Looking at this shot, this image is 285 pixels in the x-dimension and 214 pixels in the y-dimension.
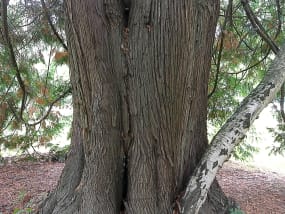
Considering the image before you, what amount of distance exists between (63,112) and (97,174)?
156 inches

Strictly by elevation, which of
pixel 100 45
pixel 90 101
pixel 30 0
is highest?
pixel 30 0

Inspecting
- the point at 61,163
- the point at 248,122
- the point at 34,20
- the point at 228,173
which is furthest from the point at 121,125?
the point at 61,163

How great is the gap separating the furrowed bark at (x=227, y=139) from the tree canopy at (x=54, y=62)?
57.3 inches

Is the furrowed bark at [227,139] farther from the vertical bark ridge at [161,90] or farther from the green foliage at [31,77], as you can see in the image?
the green foliage at [31,77]

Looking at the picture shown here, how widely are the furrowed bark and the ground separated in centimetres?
132

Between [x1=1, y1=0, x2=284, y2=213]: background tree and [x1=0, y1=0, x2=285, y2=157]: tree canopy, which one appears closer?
[x1=1, y1=0, x2=284, y2=213]: background tree

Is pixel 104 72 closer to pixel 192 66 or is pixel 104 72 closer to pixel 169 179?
pixel 192 66

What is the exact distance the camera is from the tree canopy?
14.4ft

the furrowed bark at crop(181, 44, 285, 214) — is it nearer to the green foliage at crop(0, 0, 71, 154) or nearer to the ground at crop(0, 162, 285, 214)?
the ground at crop(0, 162, 285, 214)

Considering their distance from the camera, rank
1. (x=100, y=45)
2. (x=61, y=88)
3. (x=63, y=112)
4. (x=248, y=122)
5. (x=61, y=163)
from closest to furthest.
Result: (x=100, y=45) < (x=248, y=122) < (x=61, y=88) < (x=61, y=163) < (x=63, y=112)

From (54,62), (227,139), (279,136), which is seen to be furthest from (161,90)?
(54,62)

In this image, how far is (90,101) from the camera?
2309 mm

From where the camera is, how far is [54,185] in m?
4.11

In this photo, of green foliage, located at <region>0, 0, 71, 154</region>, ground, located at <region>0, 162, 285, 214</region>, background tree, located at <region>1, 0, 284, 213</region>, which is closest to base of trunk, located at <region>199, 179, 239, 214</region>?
background tree, located at <region>1, 0, 284, 213</region>
